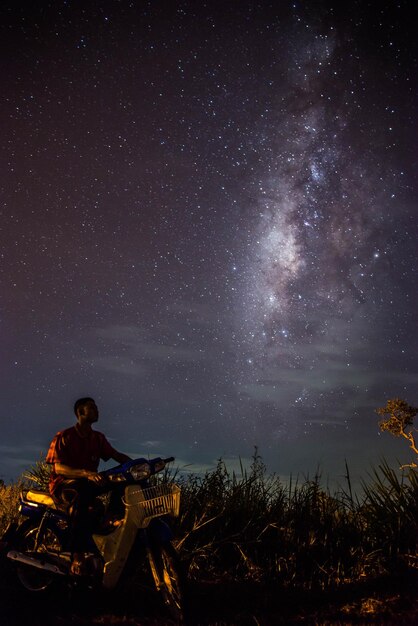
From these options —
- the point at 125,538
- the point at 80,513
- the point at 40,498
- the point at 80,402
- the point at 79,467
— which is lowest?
the point at 125,538

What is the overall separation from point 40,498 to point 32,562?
2.13ft

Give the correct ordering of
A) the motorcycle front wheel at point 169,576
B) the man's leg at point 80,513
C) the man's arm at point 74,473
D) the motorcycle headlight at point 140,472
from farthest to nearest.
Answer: the man's leg at point 80,513
the man's arm at point 74,473
the motorcycle headlight at point 140,472
the motorcycle front wheel at point 169,576

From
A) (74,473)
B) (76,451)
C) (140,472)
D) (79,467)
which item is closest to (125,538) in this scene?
(140,472)

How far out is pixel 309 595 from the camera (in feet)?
22.6

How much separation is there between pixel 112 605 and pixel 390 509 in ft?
13.2

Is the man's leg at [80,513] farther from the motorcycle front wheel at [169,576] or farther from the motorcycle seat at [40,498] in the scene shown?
the motorcycle front wheel at [169,576]

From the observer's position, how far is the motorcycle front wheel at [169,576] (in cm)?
532

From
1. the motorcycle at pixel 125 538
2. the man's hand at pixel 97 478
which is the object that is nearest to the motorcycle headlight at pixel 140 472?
the motorcycle at pixel 125 538

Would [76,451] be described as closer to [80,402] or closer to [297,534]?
[80,402]

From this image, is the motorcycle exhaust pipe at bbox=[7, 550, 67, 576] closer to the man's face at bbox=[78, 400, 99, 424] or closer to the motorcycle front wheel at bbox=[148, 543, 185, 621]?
the motorcycle front wheel at bbox=[148, 543, 185, 621]

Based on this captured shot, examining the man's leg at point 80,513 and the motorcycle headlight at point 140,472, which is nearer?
the motorcycle headlight at point 140,472

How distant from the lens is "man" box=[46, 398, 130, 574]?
5902 millimetres

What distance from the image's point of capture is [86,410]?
21.1 feet

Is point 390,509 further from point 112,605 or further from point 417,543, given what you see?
point 112,605
